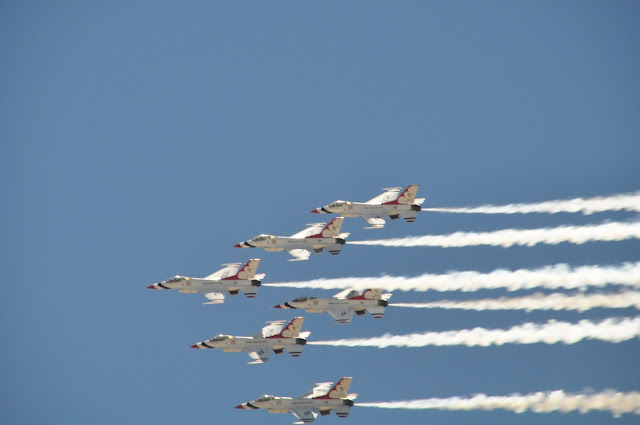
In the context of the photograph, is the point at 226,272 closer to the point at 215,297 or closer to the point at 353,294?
the point at 215,297

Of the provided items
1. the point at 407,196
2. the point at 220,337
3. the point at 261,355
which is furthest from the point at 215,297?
the point at 407,196

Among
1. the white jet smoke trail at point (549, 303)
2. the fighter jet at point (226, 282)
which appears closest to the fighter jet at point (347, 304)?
the white jet smoke trail at point (549, 303)

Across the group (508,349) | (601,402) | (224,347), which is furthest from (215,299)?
(601,402)

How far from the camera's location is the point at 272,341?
151250 mm

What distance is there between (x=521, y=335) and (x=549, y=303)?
3.45 m

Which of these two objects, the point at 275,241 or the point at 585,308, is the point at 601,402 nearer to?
the point at 585,308

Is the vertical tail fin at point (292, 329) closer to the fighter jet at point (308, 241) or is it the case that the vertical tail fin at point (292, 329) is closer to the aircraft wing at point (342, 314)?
the aircraft wing at point (342, 314)

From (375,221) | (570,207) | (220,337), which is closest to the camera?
(220,337)

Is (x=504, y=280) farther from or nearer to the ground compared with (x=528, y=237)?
nearer to the ground

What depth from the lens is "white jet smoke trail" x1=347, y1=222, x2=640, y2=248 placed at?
5891 inches

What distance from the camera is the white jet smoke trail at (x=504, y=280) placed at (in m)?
145

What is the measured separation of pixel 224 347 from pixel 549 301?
2779 cm

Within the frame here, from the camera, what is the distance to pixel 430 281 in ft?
504

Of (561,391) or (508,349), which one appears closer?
(561,391)
